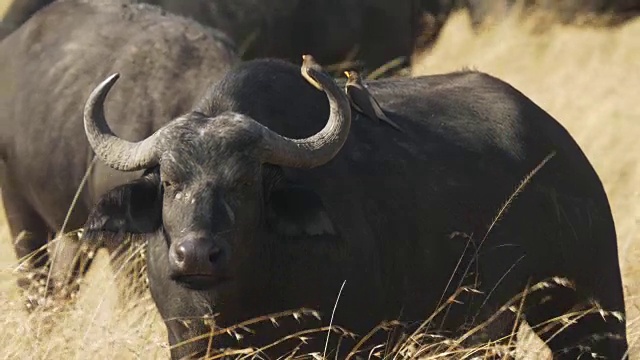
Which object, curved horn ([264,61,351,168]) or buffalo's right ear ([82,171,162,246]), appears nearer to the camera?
curved horn ([264,61,351,168])

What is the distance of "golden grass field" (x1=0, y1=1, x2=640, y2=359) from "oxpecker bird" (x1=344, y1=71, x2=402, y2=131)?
1264 millimetres

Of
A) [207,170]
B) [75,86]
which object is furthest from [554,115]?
[207,170]

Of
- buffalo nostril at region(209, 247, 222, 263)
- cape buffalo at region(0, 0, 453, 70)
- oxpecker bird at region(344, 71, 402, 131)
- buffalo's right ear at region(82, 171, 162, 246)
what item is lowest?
cape buffalo at region(0, 0, 453, 70)

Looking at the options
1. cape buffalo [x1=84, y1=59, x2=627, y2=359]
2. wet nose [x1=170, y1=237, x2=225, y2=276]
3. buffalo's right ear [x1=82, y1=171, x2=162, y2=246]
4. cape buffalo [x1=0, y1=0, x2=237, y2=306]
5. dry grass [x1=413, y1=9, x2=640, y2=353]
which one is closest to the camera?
wet nose [x1=170, y1=237, x2=225, y2=276]

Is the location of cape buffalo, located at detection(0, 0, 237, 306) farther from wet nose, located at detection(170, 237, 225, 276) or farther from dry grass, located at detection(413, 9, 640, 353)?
dry grass, located at detection(413, 9, 640, 353)

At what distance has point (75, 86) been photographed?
29.9 feet

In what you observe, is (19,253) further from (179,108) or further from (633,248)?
(633,248)

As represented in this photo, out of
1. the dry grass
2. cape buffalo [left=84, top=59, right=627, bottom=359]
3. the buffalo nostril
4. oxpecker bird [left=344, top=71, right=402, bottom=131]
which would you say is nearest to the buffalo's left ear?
cape buffalo [left=84, top=59, right=627, bottom=359]

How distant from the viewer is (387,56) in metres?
12.7

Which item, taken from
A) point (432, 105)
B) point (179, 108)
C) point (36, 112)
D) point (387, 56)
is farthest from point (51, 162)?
point (387, 56)

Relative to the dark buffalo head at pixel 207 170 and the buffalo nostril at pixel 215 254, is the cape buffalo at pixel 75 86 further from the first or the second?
the buffalo nostril at pixel 215 254

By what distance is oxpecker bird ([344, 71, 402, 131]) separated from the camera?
7.01m

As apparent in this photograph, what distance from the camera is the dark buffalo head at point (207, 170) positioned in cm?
583

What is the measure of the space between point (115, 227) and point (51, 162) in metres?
2.86
